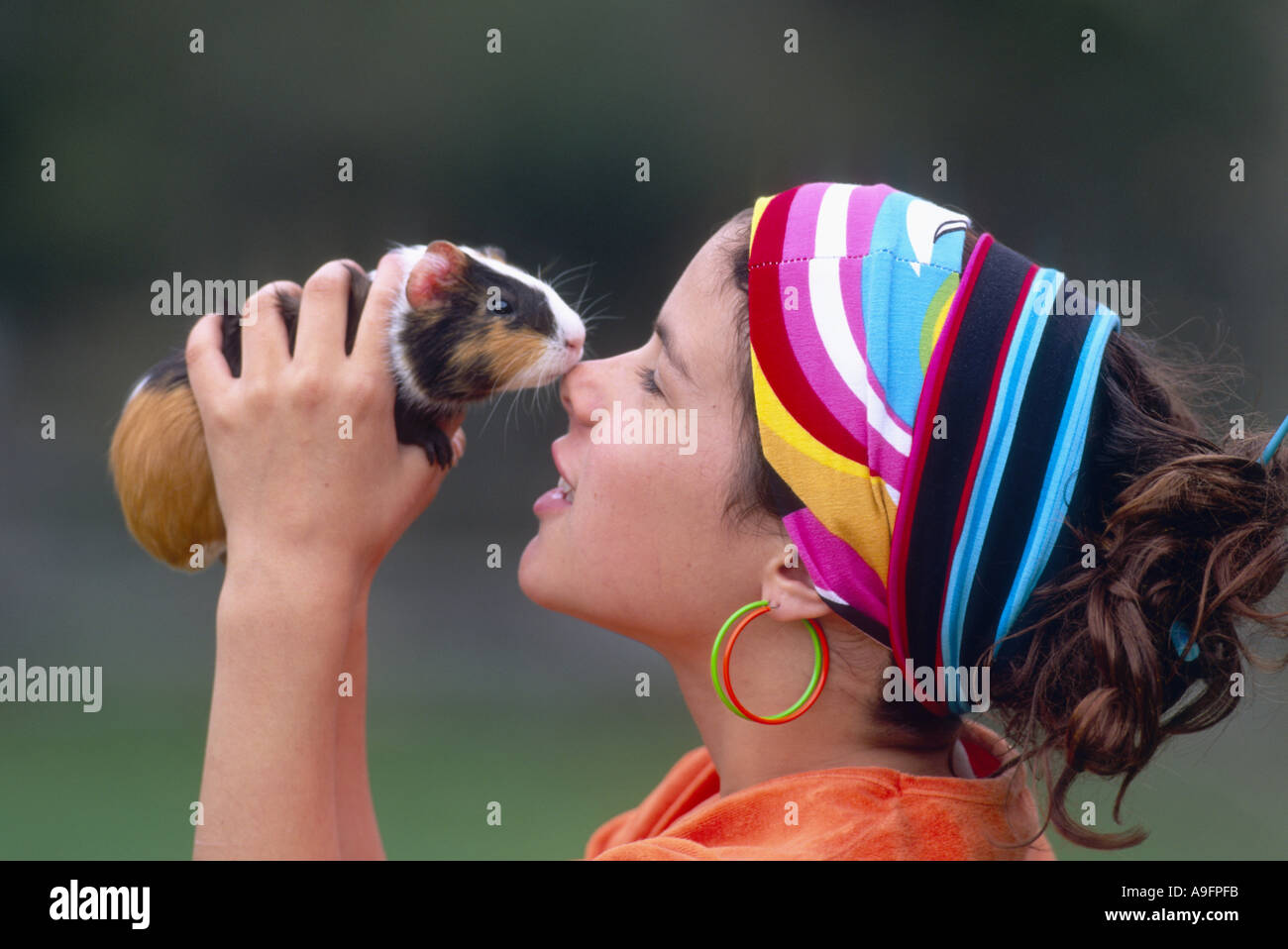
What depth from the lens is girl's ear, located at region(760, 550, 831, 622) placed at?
0.93m

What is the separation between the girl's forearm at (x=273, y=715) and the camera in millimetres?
966

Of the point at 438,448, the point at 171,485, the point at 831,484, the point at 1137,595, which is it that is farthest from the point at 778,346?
the point at 171,485

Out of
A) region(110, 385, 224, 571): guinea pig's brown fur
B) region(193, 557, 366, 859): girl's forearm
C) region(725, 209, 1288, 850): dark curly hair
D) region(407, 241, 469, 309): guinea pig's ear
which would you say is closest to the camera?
region(725, 209, 1288, 850): dark curly hair

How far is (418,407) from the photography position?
4.10 ft

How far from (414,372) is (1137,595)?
84 cm

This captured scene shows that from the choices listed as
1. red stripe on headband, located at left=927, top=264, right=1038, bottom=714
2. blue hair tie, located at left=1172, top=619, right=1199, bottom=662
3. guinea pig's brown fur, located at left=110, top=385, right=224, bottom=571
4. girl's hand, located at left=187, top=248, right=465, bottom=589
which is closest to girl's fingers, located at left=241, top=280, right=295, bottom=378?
girl's hand, located at left=187, top=248, right=465, bottom=589

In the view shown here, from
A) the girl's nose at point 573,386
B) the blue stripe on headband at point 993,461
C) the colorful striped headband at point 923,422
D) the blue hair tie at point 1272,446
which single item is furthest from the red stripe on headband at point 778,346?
the blue hair tie at point 1272,446

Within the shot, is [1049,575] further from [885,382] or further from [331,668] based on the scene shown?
[331,668]

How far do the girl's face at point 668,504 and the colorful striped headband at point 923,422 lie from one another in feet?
0.20

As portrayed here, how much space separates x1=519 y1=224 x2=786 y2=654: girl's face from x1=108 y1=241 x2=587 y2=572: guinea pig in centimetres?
27

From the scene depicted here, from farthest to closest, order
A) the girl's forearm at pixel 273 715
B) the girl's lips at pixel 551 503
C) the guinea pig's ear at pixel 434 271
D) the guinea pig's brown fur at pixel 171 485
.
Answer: the guinea pig's ear at pixel 434 271
the guinea pig's brown fur at pixel 171 485
the girl's lips at pixel 551 503
the girl's forearm at pixel 273 715

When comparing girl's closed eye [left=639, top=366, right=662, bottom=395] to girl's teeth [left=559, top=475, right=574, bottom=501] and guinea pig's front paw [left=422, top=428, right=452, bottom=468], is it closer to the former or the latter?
girl's teeth [left=559, top=475, right=574, bottom=501]

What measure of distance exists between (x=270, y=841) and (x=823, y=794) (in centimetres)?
53

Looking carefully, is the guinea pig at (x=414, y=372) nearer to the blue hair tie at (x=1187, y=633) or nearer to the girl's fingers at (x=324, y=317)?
the girl's fingers at (x=324, y=317)
